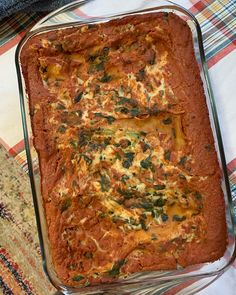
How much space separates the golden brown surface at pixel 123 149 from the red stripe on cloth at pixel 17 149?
25cm

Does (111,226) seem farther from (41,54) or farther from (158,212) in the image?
(41,54)

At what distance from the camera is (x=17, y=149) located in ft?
7.01

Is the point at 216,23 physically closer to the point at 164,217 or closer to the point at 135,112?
the point at 135,112

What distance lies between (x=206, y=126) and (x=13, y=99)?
2.57 feet

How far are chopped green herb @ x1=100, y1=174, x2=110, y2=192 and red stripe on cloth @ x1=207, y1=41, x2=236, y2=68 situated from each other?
0.63m

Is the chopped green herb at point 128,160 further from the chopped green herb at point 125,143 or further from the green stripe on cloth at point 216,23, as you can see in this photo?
the green stripe on cloth at point 216,23

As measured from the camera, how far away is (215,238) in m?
1.80

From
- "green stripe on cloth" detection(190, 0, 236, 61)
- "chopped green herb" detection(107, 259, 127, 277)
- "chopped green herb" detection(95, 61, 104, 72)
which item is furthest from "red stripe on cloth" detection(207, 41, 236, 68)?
"chopped green herb" detection(107, 259, 127, 277)

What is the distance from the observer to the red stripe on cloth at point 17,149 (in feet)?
7.00

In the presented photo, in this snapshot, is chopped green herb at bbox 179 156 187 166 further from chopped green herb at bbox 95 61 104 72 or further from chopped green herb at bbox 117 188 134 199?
chopped green herb at bbox 95 61 104 72

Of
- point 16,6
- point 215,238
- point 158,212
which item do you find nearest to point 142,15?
point 16,6

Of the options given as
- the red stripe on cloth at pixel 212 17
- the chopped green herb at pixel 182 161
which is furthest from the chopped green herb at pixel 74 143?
the red stripe on cloth at pixel 212 17

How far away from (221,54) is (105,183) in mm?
712

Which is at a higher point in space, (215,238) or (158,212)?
(158,212)
